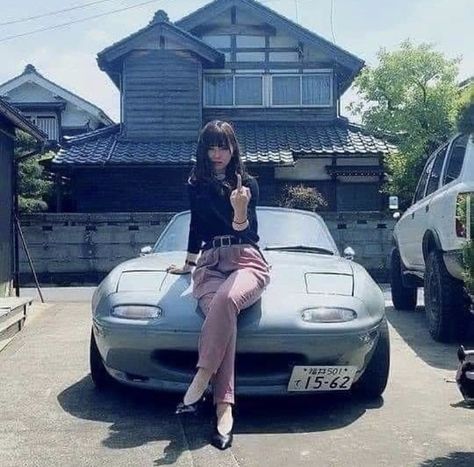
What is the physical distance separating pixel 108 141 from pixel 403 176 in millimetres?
7765

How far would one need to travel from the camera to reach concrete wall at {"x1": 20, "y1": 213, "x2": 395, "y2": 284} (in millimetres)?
14664

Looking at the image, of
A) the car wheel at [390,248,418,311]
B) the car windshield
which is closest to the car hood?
the car windshield

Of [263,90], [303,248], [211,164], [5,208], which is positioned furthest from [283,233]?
[263,90]

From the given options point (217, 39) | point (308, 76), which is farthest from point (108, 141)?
point (308, 76)

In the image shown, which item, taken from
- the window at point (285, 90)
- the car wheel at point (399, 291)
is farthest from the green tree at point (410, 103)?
the car wheel at point (399, 291)

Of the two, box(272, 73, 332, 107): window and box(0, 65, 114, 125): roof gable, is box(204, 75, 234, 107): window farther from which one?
box(0, 65, 114, 125): roof gable

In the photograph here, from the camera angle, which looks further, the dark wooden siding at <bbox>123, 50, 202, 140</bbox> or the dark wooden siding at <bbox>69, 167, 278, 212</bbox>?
the dark wooden siding at <bbox>123, 50, 202, 140</bbox>

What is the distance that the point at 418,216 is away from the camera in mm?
7055

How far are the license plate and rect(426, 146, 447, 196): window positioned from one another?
350 centimetres

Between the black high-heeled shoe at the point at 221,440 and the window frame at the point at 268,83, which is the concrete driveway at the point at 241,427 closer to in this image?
the black high-heeled shoe at the point at 221,440

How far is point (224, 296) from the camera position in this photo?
12.1 ft

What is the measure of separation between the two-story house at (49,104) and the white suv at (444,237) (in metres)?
19.2

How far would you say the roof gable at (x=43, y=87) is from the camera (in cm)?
2481

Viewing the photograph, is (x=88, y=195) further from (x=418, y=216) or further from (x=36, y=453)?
(x=36, y=453)
